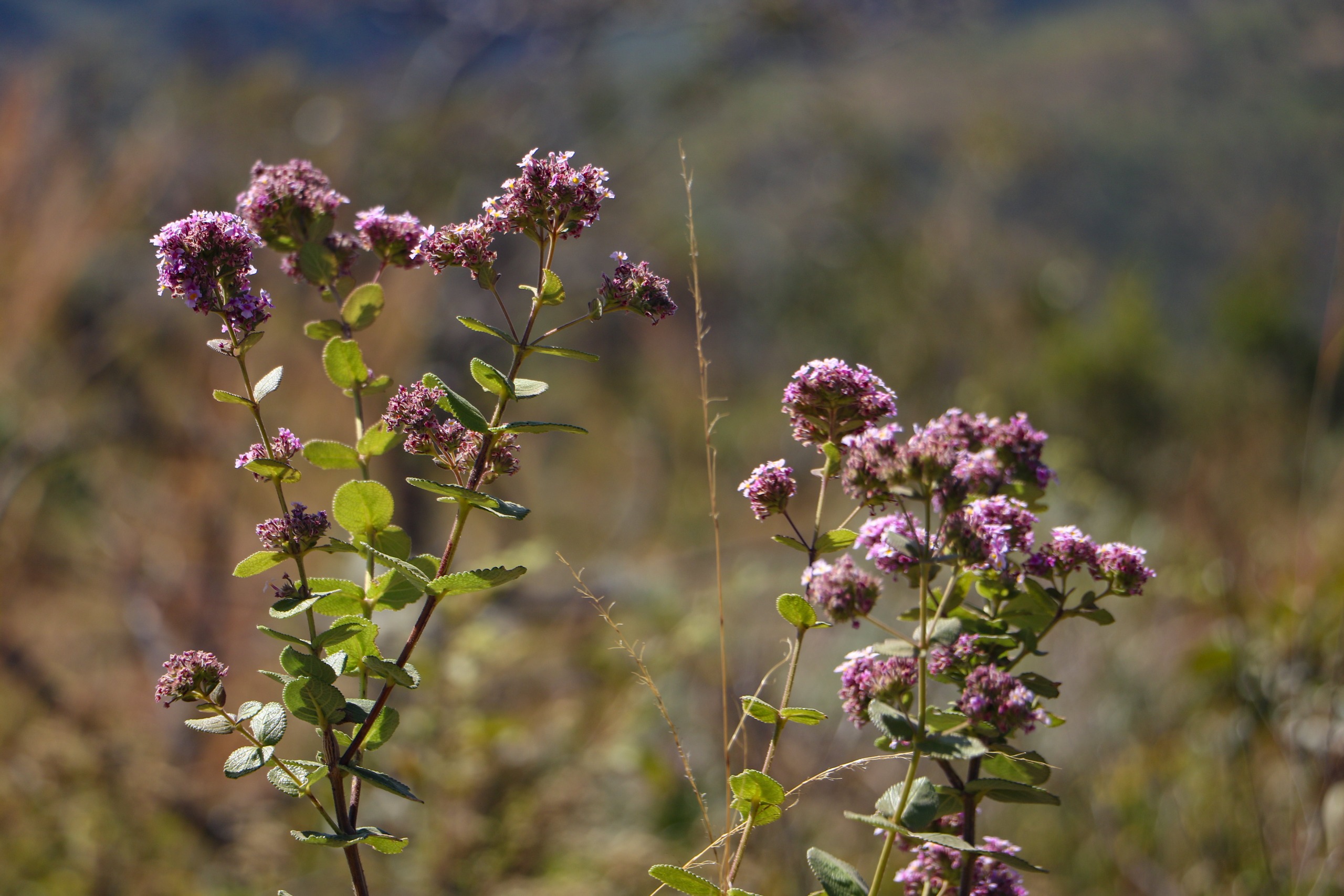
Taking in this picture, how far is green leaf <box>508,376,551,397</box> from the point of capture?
732 mm

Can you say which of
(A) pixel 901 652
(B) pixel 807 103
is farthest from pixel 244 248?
(B) pixel 807 103

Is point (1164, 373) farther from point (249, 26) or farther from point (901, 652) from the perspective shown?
point (249, 26)

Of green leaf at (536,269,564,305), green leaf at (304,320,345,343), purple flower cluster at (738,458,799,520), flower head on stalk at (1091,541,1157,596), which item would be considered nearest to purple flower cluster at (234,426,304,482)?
green leaf at (304,320,345,343)

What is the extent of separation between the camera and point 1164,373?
1325 cm

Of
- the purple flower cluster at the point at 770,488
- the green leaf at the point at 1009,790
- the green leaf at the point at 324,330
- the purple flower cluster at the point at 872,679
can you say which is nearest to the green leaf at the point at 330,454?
the green leaf at the point at 324,330

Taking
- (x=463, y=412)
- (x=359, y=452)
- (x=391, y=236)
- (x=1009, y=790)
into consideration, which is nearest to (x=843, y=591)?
(x=1009, y=790)

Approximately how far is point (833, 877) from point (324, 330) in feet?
2.08

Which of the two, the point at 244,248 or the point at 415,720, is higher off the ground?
the point at 415,720

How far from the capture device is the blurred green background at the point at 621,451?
2.74m

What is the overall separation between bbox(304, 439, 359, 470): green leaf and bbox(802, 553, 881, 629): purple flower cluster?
40cm

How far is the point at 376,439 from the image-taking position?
793 millimetres

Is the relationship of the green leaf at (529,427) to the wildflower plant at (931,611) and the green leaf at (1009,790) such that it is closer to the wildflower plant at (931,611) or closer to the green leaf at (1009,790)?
the wildflower plant at (931,611)

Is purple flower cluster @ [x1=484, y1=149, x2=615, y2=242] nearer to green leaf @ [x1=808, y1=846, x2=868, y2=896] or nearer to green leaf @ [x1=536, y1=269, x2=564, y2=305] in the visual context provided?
green leaf @ [x1=536, y1=269, x2=564, y2=305]

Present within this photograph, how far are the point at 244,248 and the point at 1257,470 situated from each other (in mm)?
8492
